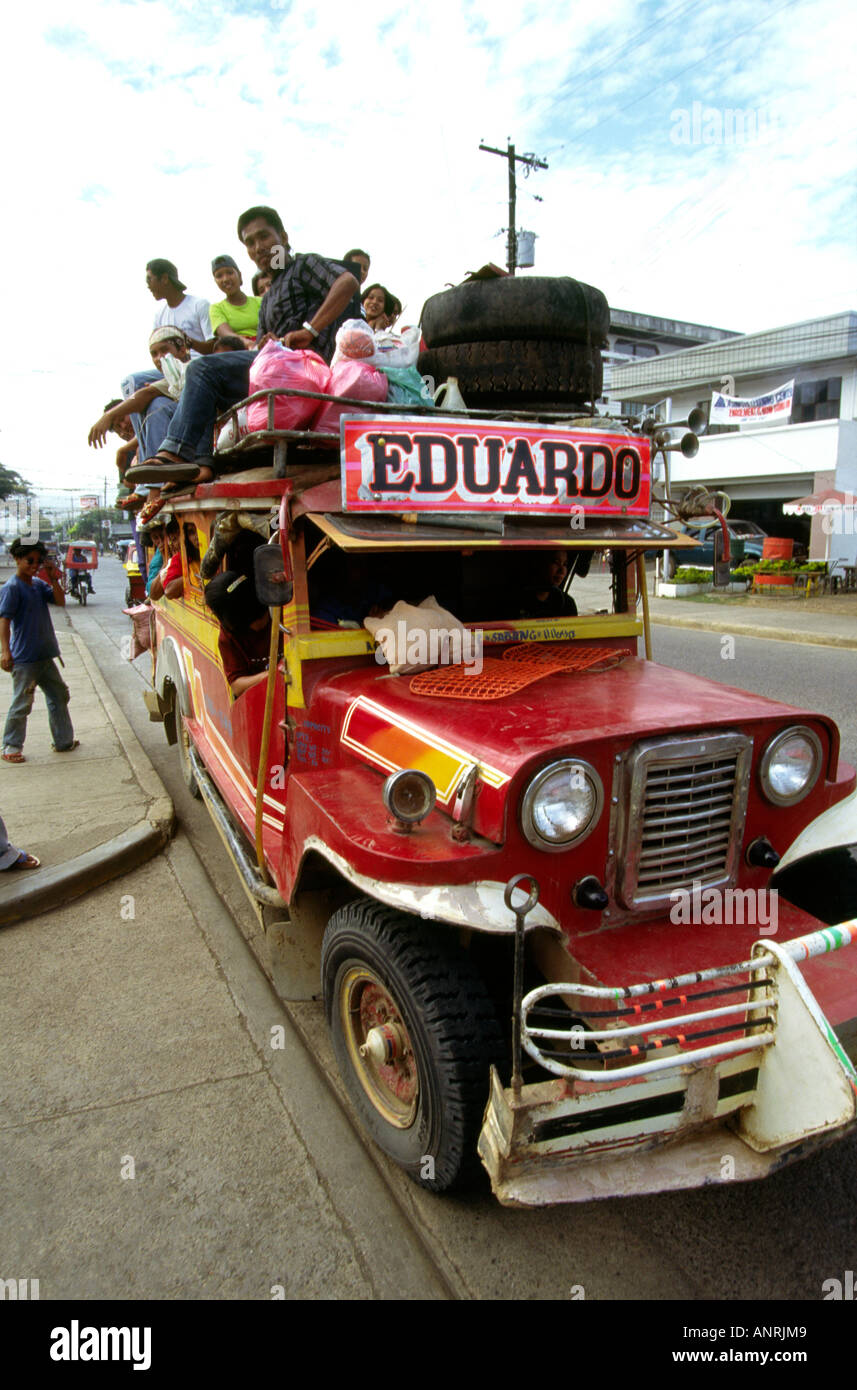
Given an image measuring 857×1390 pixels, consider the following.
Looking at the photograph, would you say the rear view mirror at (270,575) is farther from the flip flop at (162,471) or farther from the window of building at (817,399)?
the window of building at (817,399)

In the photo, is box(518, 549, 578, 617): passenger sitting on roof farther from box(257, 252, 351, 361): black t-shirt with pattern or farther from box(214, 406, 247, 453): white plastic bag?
box(257, 252, 351, 361): black t-shirt with pattern

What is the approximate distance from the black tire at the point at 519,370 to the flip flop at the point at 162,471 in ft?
4.50

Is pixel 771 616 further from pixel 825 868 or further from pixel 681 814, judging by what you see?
pixel 681 814

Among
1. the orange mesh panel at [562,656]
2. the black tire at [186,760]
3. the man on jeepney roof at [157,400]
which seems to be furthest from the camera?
the black tire at [186,760]

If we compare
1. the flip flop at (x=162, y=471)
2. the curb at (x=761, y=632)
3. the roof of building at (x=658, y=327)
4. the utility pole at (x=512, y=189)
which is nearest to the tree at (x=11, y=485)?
the roof of building at (x=658, y=327)

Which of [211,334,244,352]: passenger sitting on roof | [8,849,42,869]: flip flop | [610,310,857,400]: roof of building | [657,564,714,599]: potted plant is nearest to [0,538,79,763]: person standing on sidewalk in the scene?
[211,334,244,352]: passenger sitting on roof

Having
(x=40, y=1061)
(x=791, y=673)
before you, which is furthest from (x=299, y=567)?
(x=791, y=673)

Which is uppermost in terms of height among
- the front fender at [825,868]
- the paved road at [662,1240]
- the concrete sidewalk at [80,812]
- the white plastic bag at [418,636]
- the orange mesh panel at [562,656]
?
the white plastic bag at [418,636]

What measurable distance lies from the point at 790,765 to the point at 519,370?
2.42 meters

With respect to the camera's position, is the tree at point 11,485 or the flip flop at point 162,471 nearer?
the flip flop at point 162,471

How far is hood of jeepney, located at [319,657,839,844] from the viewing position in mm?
2332

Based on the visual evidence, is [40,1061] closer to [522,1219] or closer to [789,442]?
[522,1219]

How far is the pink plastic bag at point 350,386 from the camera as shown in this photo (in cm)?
319

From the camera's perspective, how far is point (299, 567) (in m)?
Answer: 3.07
